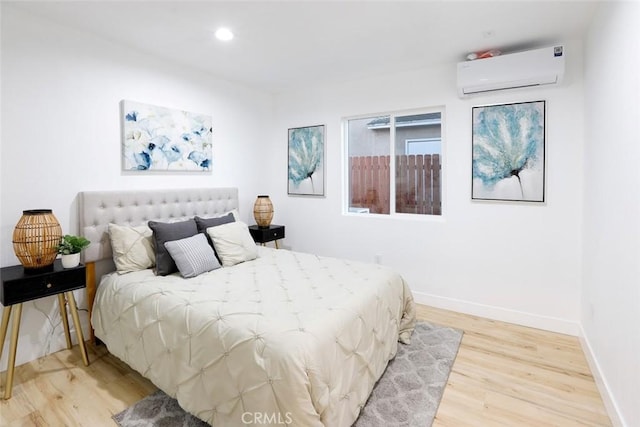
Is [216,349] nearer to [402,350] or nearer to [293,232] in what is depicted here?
[402,350]

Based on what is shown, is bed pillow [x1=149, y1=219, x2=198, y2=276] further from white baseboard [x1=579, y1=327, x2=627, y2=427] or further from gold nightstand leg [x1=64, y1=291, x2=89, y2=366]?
white baseboard [x1=579, y1=327, x2=627, y2=427]

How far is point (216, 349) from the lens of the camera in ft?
5.41

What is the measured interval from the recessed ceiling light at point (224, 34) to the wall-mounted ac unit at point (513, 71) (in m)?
2.02

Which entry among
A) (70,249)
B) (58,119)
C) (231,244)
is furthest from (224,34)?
(70,249)

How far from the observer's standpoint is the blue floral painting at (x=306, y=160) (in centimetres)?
411

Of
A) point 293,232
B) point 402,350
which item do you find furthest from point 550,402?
point 293,232

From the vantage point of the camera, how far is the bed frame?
2.59 m

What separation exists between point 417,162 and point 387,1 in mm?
1784

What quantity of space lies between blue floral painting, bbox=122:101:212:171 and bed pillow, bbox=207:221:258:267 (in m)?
0.87

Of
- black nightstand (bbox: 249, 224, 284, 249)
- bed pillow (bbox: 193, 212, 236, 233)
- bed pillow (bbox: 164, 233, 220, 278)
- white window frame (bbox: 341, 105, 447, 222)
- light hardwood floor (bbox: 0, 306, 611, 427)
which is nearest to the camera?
light hardwood floor (bbox: 0, 306, 611, 427)

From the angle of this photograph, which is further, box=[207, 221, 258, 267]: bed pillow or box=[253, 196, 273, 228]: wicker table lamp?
box=[253, 196, 273, 228]: wicker table lamp

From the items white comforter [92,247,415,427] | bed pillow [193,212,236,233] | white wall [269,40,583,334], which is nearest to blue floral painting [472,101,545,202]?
white wall [269,40,583,334]

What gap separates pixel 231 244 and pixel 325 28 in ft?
6.30

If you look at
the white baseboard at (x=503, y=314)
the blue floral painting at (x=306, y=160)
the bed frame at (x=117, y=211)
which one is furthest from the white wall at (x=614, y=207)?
the bed frame at (x=117, y=211)
